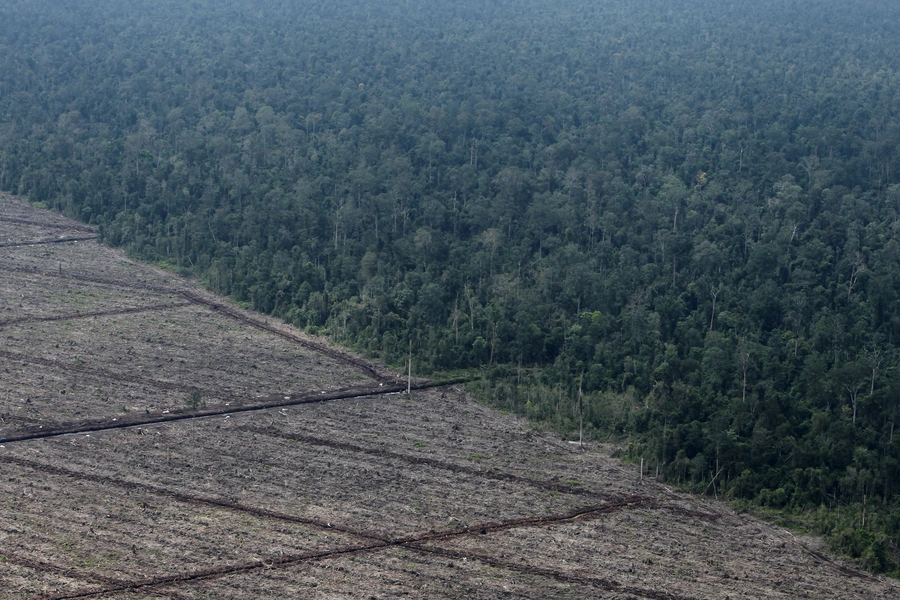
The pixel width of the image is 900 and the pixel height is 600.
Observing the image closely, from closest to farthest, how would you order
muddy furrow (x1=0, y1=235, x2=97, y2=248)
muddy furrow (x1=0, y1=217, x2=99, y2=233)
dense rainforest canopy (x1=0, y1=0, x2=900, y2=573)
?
dense rainforest canopy (x1=0, y1=0, x2=900, y2=573) < muddy furrow (x1=0, y1=235, x2=97, y2=248) < muddy furrow (x1=0, y1=217, x2=99, y2=233)

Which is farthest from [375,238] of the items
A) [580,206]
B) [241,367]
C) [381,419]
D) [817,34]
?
[817,34]

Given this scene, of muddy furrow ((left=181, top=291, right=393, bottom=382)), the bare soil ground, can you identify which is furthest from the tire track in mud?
the bare soil ground

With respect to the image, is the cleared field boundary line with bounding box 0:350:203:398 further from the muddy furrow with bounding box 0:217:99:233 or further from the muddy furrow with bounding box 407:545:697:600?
the muddy furrow with bounding box 0:217:99:233

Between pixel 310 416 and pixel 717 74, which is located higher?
pixel 717 74

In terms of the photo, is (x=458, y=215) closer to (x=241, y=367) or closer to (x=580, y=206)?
(x=580, y=206)

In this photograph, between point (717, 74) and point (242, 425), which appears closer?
point (242, 425)

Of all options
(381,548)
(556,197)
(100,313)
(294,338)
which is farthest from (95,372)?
(556,197)
